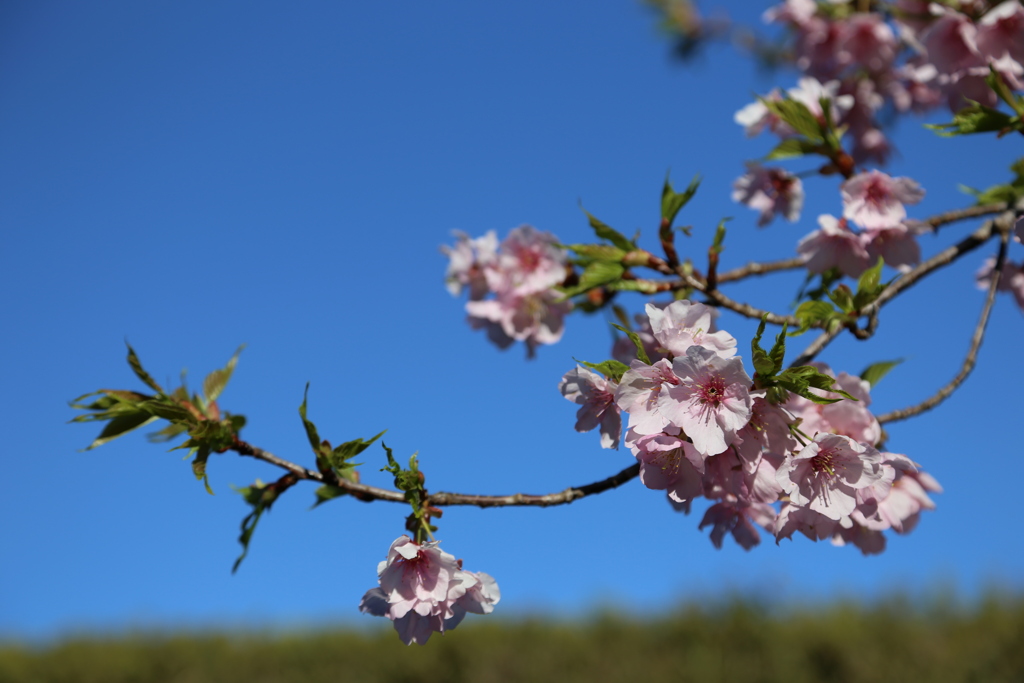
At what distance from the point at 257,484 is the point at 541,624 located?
633 cm

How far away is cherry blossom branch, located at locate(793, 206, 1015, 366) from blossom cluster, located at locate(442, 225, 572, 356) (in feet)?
3.07

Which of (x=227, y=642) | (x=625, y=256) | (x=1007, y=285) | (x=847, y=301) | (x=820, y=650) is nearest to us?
(x=847, y=301)

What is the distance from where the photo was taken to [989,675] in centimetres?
548

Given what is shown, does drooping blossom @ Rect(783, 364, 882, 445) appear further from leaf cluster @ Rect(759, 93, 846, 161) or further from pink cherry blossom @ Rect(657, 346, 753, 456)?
leaf cluster @ Rect(759, 93, 846, 161)

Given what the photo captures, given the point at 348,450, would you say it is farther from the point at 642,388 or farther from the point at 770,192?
the point at 770,192

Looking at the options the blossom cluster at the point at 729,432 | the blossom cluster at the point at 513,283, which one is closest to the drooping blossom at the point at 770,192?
the blossom cluster at the point at 513,283

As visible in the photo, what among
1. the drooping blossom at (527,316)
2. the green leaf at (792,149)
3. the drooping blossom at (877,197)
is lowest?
the drooping blossom at (877,197)

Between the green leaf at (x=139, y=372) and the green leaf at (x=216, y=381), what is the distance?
0.12m

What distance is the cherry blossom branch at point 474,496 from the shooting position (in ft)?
5.63

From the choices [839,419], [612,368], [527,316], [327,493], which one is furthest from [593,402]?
[527,316]

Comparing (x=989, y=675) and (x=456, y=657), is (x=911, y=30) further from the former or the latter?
(x=456, y=657)

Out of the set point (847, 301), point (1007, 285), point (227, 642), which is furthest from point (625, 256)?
point (227, 642)

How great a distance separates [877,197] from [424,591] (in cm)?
160

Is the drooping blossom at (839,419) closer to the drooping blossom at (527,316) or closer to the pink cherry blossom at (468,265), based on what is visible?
the drooping blossom at (527,316)
